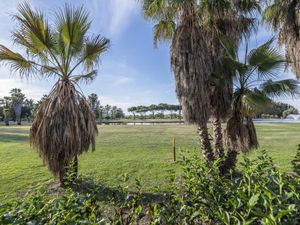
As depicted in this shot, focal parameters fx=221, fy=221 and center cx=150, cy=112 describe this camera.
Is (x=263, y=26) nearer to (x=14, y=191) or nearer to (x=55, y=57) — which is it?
(x=55, y=57)

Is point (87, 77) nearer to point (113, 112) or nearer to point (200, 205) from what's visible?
point (200, 205)

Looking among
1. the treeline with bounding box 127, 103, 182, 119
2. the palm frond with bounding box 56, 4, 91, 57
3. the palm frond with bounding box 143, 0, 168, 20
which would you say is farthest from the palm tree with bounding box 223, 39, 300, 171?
the treeline with bounding box 127, 103, 182, 119

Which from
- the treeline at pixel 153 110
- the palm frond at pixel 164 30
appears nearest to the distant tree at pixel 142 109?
the treeline at pixel 153 110

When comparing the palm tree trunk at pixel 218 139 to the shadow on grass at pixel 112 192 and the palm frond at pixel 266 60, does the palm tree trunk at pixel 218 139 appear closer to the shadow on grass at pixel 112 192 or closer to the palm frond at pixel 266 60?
the palm frond at pixel 266 60

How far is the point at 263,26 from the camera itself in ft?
25.0

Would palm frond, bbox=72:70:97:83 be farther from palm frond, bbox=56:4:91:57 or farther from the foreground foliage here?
the foreground foliage

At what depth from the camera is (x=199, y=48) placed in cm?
605

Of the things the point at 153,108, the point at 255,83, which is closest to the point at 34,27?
the point at 255,83

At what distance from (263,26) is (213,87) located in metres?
3.42

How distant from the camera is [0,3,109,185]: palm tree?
5715mm

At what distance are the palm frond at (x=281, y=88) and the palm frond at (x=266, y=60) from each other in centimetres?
21

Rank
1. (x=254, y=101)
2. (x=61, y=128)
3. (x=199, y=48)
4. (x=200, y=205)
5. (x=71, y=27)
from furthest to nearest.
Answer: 1. (x=199, y=48)
2. (x=71, y=27)
3. (x=61, y=128)
4. (x=254, y=101)
5. (x=200, y=205)

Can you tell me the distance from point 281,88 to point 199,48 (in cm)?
229

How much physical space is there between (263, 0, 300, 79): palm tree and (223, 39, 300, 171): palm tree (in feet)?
4.38
